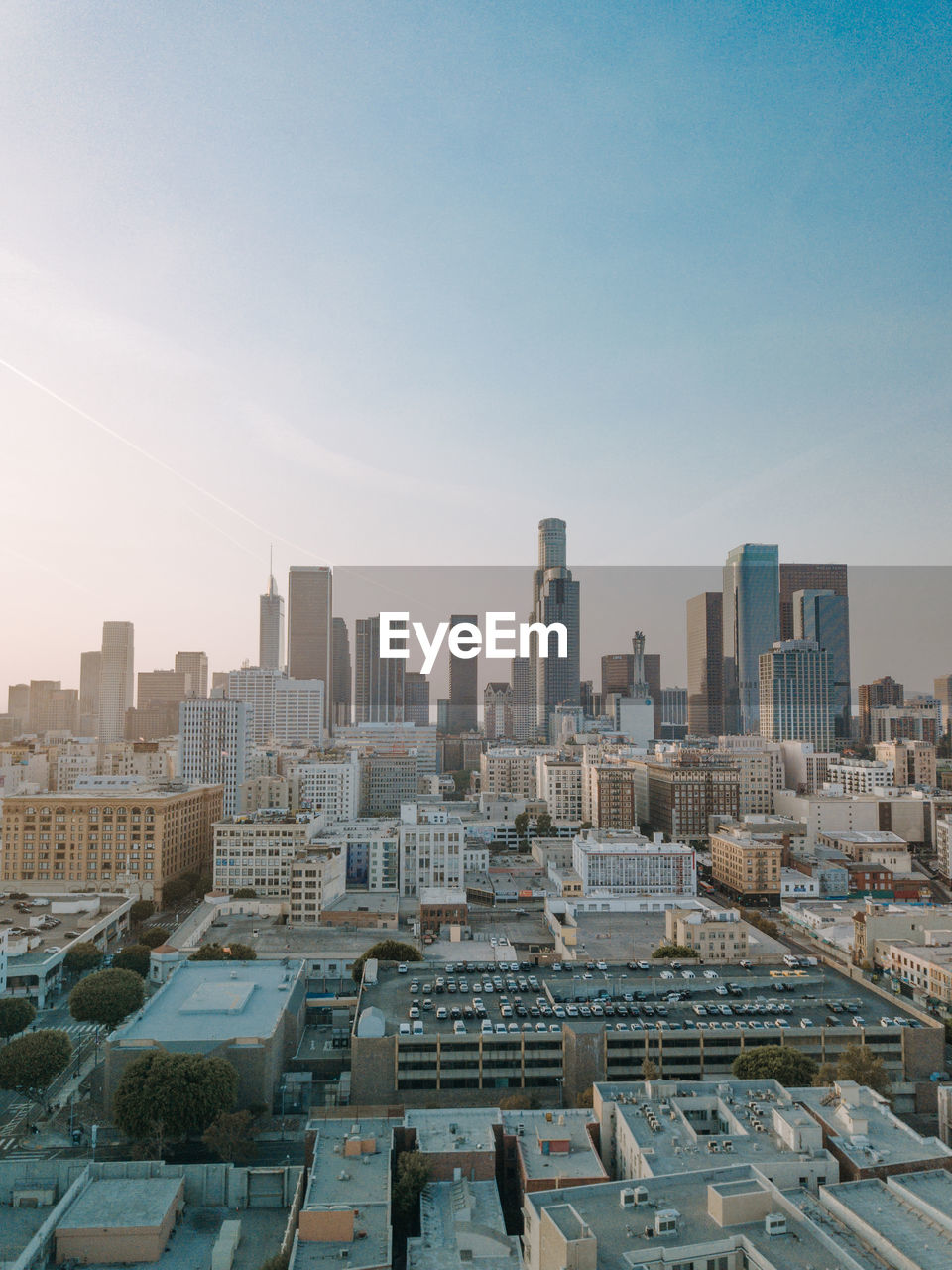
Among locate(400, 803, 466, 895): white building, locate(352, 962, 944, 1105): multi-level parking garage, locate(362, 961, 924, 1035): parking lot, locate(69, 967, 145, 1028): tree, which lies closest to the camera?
locate(352, 962, 944, 1105): multi-level parking garage

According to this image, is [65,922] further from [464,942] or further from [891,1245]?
[891,1245]

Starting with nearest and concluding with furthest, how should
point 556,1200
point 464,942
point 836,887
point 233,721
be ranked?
point 556,1200 < point 464,942 < point 836,887 < point 233,721

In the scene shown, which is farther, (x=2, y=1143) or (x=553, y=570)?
(x=553, y=570)

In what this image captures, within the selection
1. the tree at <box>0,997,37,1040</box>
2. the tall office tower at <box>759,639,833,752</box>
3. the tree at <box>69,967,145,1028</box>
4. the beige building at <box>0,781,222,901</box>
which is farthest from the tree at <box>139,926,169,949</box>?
the tall office tower at <box>759,639,833,752</box>

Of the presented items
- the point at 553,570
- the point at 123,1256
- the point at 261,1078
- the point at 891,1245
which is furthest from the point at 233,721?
Result: the point at 553,570

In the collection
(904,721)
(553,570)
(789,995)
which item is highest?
(553,570)

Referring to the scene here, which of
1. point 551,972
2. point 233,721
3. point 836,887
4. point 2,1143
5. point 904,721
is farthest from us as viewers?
point 904,721

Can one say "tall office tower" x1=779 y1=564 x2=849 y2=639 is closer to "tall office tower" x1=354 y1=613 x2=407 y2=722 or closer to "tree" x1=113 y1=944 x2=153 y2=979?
"tall office tower" x1=354 y1=613 x2=407 y2=722

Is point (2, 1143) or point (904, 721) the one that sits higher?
point (904, 721)
